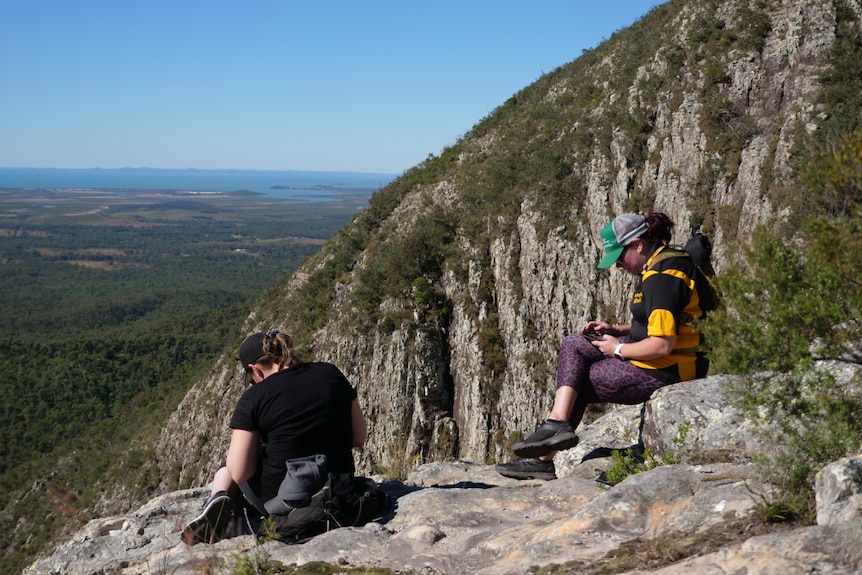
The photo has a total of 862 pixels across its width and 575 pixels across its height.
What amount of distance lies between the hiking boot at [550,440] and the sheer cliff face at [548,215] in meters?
9.34

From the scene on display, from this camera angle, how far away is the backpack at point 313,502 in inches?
180

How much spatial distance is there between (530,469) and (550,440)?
1.75ft

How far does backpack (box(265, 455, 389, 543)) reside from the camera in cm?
457

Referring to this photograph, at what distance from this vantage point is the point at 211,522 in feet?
15.3

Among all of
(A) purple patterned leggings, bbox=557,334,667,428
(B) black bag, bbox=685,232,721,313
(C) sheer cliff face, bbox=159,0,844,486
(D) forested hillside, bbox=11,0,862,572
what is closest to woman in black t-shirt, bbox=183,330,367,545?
(A) purple patterned leggings, bbox=557,334,667,428

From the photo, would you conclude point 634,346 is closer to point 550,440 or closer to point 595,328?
point 595,328

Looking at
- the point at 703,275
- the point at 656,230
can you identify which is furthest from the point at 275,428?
the point at 703,275

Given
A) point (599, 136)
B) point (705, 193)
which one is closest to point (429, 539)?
point (705, 193)

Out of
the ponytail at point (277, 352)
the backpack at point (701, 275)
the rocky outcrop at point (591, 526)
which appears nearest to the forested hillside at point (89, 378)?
the rocky outcrop at point (591, 526)

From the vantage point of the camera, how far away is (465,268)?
75.8 feet

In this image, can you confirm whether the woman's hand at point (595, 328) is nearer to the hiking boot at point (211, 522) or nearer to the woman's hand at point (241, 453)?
the woman's hand at point (241, 453)

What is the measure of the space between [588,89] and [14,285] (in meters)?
137

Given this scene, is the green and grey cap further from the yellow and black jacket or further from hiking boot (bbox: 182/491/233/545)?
hiking boot (bbox: 182/491/233/545)

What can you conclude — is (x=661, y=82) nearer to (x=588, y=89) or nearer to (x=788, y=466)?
(x=588, y=89)
